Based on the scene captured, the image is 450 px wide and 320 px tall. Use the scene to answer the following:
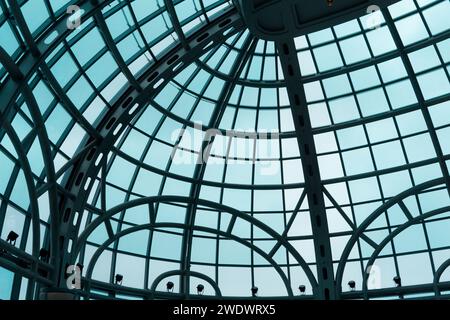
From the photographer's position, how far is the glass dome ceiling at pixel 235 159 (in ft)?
82.4

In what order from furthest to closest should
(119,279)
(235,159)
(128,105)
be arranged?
(235,159)
(119,279)
(128,105)

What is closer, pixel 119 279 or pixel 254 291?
pixel 119 279

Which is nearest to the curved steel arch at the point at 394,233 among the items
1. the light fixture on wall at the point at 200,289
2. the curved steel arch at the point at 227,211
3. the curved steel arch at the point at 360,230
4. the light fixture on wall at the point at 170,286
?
the curved steel arch at the point at 360,230

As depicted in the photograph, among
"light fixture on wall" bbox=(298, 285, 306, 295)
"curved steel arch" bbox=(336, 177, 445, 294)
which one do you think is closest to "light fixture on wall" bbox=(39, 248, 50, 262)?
"light fixture on wall" bbox=(298, 285, 306, 295)

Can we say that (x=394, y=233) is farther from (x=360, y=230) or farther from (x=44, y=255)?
(x=44, y=255)

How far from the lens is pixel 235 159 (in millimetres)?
33125

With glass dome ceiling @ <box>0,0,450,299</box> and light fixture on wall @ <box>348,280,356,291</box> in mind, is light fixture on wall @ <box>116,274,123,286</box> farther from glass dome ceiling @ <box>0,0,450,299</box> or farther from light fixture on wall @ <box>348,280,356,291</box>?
light fixture on wall @ <box>348,280,356,291</box>

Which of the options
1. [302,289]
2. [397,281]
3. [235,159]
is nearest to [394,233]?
[397,281]

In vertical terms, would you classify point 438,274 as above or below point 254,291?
below

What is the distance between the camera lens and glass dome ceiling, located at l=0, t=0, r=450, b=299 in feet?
82.4

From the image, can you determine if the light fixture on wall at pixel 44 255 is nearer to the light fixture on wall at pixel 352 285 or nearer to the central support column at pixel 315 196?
the central support column at pixel 315 196

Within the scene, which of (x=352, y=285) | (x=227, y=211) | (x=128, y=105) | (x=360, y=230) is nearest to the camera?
(x=128, y=105)
